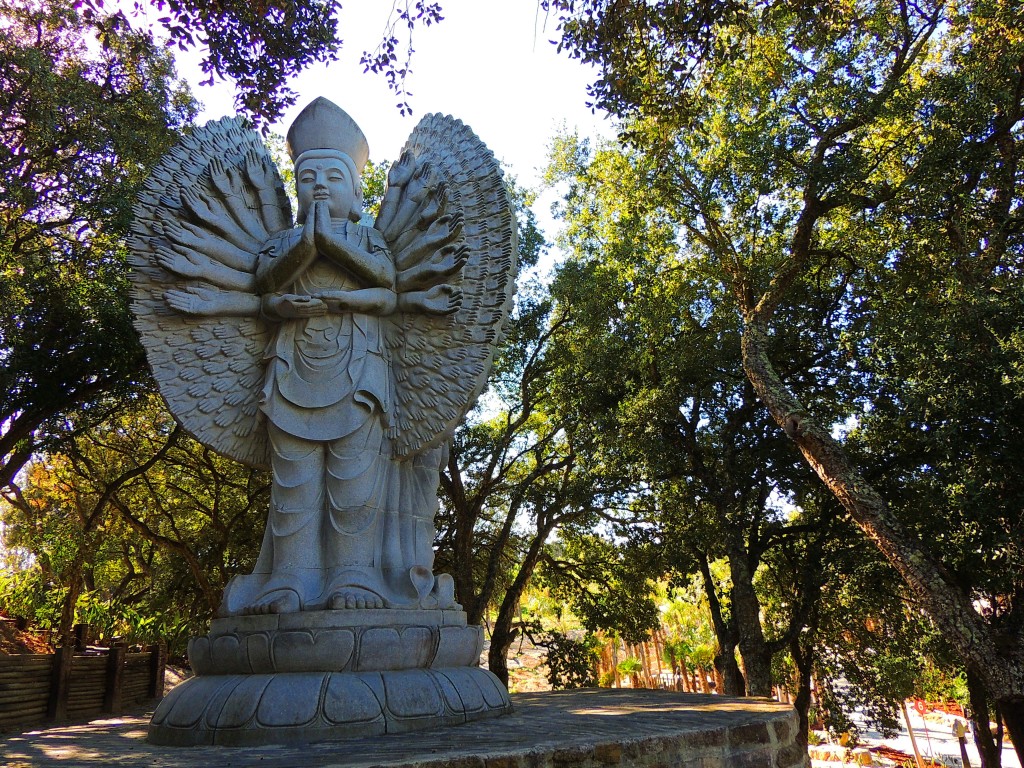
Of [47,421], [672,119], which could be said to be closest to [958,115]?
[672,119]

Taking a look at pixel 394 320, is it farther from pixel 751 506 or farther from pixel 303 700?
pixel 751 506

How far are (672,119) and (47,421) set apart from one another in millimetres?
10352

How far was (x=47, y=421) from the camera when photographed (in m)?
11.5

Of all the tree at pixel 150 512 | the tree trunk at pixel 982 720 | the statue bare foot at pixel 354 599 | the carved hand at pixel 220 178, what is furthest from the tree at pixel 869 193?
the tree at pixel 150 512

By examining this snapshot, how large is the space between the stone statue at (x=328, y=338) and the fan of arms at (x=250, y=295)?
0.04 ft

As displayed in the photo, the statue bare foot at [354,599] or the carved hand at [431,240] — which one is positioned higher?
the carved hand at [431,240]

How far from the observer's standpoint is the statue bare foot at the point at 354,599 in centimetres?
445

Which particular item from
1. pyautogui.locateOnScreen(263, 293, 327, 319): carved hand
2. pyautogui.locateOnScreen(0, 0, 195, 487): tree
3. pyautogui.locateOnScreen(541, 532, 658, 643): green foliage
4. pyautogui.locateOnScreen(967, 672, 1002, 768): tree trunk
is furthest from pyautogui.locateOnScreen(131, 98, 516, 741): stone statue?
pyautogui.locateOnScreen(967, 672, 1002, 768): tree trunk

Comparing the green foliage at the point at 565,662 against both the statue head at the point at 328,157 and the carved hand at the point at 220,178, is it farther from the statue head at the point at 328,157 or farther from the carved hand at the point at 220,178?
the carved hand at the point at 220,178

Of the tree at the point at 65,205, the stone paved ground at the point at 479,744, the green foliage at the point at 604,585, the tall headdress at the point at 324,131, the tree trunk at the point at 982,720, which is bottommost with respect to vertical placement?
the tree trunk at the point at 982,720

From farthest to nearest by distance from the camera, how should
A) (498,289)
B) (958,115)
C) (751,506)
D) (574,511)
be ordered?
1. (574,511)
2. (751,506)
3. (958,115)
4. (498,289)

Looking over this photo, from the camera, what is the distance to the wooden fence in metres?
10.1

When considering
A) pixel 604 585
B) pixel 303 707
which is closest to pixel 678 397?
pixel 604 585

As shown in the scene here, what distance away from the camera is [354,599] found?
14.8 feet
